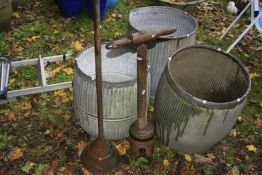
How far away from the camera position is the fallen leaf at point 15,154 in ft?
13.5

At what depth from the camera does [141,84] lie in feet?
11.6

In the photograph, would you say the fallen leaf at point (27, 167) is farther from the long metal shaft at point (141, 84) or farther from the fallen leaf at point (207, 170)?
the fallen leaf at point (207, 170)

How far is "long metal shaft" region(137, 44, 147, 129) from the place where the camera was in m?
3.38

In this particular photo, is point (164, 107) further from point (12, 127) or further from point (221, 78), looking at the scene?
point (12, 127)

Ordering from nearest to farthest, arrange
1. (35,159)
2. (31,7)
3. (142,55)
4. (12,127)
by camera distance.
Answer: (142,55), (35,159), (12,127), (31,7)

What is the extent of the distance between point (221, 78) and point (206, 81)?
0.68 feet

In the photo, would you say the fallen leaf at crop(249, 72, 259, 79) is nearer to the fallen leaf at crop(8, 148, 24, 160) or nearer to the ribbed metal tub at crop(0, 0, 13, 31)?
the fallen leaf at crop(8, 148, 24, 160)

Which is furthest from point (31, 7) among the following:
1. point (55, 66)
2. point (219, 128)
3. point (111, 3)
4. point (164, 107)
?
point (219, 128)

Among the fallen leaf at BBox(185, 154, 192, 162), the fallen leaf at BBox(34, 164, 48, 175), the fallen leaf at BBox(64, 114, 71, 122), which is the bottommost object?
the fallen leaf at BBox(185, 154, 192, 162)

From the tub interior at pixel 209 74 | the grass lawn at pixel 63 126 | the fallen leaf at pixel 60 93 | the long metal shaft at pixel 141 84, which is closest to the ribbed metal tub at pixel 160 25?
the tub interior at pixel 209 74

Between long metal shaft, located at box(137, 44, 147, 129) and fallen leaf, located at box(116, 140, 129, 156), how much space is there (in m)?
0.56

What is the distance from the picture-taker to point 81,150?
167 inches

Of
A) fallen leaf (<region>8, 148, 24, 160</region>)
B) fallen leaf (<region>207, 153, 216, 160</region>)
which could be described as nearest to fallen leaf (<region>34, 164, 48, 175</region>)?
fallen leaf (<region>8, 148, 24, 160</region>)

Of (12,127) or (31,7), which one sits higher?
(31,7)
